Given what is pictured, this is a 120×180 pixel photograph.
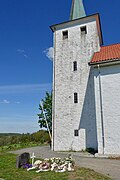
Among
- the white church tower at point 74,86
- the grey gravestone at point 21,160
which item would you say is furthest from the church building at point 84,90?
the grey gravestone at point 21,160

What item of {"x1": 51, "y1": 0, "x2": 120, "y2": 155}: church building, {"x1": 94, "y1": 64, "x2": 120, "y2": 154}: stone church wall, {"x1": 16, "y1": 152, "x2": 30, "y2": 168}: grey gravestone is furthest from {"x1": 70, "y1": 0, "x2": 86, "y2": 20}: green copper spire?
{"x1": 16, "y1": 152, "x2": 30, "y2": 168}: grey gravestone

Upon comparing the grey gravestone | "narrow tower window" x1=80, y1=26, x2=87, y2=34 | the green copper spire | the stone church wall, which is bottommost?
the grey gravestone

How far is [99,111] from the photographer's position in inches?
483

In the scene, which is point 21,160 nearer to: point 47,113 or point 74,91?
point 74,91

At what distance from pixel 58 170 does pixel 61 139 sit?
27.9 ft

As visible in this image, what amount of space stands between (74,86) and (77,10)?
10562 mm

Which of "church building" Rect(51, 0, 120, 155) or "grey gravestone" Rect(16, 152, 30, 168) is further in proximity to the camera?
"church building" Rect(51, 0, 120, 155)

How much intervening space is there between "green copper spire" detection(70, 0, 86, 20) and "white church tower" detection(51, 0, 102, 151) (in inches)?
112

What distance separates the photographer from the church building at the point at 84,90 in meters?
12.0

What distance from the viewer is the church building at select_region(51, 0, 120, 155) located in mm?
11961

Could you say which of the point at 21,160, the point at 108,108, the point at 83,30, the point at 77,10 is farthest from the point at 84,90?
the point at 77,10

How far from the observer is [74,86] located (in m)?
16.0

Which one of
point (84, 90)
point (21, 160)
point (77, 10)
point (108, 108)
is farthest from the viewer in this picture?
point (77, 10)

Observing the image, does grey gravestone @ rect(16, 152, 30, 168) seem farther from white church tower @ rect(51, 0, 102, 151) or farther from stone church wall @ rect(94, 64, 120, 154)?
white church tower @ rect(51, 0, 102, 151)
